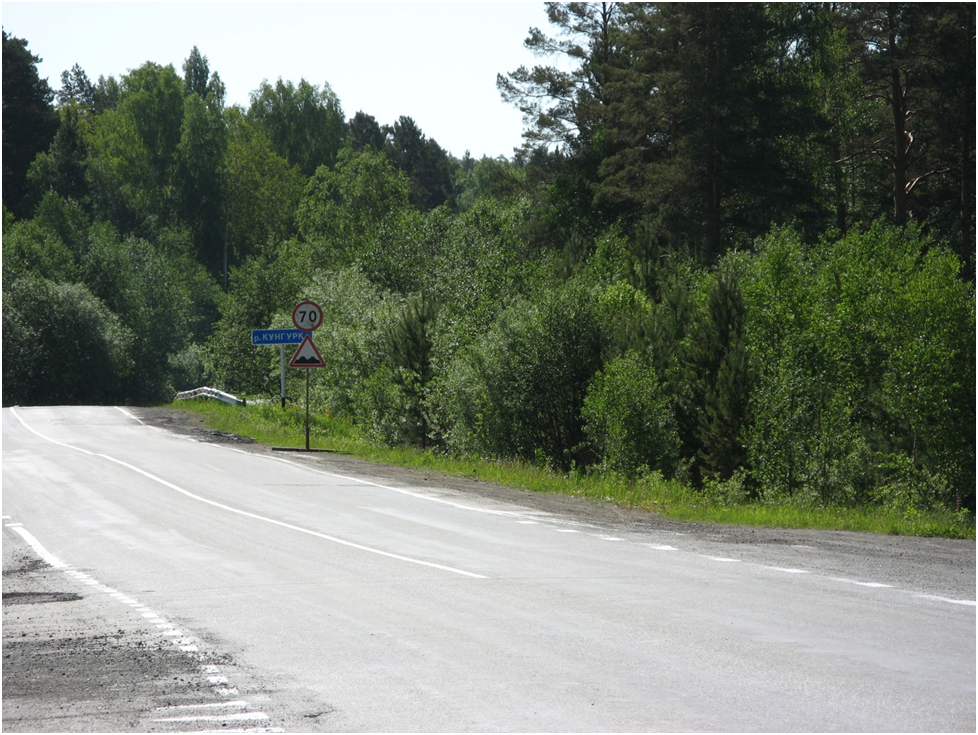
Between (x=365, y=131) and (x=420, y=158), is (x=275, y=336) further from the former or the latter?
(x=365, y=131)

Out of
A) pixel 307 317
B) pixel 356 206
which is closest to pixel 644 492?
pixel 307 317

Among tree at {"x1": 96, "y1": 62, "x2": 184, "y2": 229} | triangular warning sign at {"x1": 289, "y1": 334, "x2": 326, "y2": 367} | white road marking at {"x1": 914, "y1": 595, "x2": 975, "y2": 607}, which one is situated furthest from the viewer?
tree at {"x1": 96, "y1": 62, "x2": 184, "y2": 229}

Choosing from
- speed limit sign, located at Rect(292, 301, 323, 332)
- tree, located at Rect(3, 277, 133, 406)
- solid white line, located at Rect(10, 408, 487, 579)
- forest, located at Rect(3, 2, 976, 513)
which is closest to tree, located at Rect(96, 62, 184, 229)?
forest, located at Rect(3, 2, 976, 513)

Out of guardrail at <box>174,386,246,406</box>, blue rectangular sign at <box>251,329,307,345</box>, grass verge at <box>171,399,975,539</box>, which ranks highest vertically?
blue rectangular sign at <box>251,329,307,345</box>

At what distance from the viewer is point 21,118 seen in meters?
81.8

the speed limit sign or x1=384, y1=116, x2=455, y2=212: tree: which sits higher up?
x1=384, y1=116, x2=455, y2=212: tree

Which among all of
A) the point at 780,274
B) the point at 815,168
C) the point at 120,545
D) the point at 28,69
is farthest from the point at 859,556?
the point at 28,69

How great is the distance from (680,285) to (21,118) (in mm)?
70041

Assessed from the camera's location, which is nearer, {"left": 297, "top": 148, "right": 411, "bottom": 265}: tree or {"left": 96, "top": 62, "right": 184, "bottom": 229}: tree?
{"left": 297, "top": 148, "right": 411, "bottom": 265}: tree

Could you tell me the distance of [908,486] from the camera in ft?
63.8

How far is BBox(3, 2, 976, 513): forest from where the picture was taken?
22000 mm

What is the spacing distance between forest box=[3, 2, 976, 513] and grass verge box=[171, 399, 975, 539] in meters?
1.20

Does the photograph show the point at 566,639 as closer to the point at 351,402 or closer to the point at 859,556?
the point at 859,556

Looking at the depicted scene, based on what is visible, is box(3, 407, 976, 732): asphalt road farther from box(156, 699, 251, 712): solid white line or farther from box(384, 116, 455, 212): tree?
box(384, 116, 455, 212): tree
